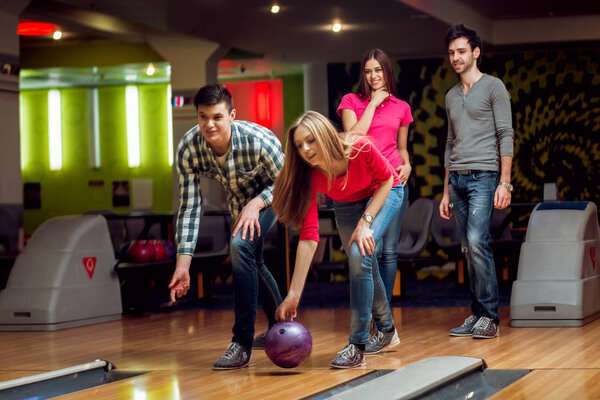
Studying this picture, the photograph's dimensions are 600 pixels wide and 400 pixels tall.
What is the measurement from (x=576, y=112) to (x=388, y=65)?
764cm

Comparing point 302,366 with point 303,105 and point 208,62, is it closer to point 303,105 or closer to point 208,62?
point 208,62

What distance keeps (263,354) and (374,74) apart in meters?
1.49

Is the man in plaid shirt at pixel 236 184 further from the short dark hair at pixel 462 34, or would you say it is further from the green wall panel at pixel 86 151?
the green wall panel at pixel 86 151

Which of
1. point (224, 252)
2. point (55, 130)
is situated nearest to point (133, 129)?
point (55, 130)

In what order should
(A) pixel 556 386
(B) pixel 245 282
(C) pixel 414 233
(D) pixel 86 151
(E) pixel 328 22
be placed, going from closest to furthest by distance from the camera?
(A) pixel 556 386
(B) pixel 245 282
(C) pixel 414 233
(E) pixel 328 22
(D) pixel 86 151

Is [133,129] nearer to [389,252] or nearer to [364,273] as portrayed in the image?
[389,252]

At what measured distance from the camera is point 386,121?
4266 millimetres

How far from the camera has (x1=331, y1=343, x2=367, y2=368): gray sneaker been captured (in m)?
3.62

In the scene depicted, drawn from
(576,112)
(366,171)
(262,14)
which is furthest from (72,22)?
(366,171)

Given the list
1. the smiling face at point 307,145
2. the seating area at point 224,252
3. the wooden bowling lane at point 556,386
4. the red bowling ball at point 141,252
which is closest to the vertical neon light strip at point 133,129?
the seating area at point 224,252

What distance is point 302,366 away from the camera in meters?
3.78

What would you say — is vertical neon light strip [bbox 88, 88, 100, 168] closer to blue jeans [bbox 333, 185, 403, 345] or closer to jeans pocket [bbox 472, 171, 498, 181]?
jeans pocket [bbox 472, 171, 498, 181]

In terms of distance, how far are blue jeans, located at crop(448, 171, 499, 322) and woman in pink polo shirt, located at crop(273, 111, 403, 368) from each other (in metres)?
0.79

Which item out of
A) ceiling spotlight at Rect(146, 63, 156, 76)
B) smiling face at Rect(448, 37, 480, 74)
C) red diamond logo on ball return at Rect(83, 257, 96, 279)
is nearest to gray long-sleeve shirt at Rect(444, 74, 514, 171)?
smiling face at Rect(448, 37, 480, 74)
